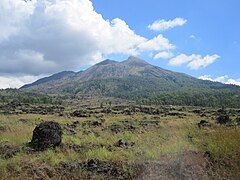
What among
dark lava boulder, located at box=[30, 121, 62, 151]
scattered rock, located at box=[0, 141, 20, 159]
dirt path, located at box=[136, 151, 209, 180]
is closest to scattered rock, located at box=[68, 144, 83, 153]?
dark lava boulder, located at box=[30, 121, 62, 151]

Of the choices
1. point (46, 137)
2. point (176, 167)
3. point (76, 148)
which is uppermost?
→ point (46, 137)

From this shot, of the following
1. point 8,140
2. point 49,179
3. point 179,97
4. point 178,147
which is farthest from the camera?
point 179,97

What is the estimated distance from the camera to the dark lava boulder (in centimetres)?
1014

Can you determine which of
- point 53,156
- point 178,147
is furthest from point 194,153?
point 53,156

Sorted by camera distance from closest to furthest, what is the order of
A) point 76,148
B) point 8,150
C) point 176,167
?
point 176,167, point 8,150, point 76,148

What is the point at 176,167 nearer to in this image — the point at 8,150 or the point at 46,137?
the point at 46,137

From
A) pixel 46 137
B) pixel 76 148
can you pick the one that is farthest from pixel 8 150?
pixel 76 148

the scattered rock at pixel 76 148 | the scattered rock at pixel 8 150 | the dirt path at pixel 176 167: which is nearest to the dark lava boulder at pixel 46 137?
the scattered rock at pixel 76 148

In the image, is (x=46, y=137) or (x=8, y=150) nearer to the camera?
(x=8, y=150)

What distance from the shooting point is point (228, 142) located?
8938mm

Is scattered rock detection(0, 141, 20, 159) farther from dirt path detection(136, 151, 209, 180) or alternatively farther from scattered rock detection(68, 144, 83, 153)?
dirt path detection(136, 151, 209, 180)

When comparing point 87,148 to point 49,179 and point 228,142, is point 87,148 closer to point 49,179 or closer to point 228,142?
point 49,179

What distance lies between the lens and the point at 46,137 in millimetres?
10344

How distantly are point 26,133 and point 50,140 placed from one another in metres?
3.49
